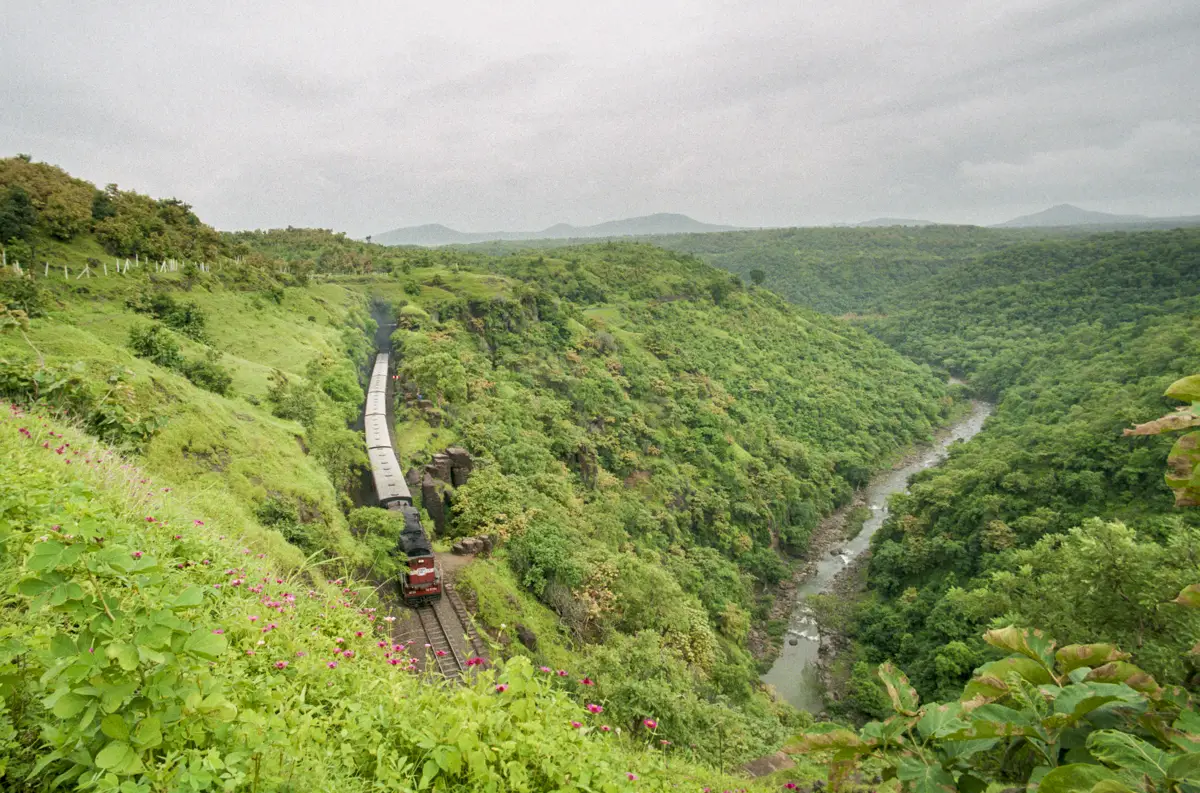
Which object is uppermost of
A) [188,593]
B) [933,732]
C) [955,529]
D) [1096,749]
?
[188,593]

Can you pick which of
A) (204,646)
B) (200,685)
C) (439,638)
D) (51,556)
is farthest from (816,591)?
(51,556)

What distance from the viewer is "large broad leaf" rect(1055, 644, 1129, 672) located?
254 centimetres

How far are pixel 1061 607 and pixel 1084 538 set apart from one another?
97.0 inches

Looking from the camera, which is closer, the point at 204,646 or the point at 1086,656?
the point at 1086,656

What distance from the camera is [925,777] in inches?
94.9

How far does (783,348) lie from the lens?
75.9m

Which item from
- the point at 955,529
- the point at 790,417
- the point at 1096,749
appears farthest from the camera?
the point at 790,417

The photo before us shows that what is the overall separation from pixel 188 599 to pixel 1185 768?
399 centimetres

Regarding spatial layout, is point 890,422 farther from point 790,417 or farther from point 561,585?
point 561,585

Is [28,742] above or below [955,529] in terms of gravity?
above

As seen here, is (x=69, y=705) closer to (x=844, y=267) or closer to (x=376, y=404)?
(x=376, y=404)

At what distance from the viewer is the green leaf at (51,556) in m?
2.50

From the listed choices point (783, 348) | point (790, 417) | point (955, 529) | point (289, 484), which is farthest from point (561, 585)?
point (783, 348)

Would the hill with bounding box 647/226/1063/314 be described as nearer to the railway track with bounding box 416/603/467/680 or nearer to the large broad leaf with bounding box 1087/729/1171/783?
the railway track with bounding box 416/603/467/680
